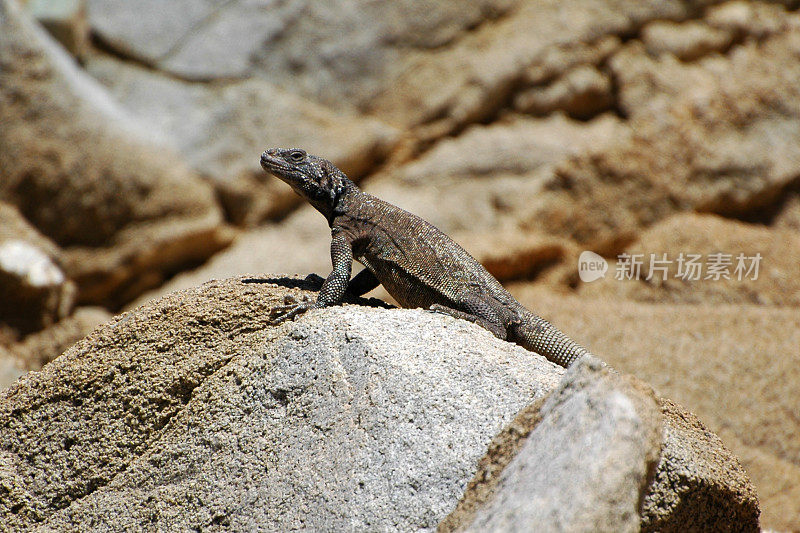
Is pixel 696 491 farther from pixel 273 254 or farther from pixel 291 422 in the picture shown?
pixel 273 254

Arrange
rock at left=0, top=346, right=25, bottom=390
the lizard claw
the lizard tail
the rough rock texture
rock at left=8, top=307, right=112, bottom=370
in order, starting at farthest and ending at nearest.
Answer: rock at left=8, top=307, right=112, bottom=370 → rock at left=0, top=346, right=25, bottom=390 → the lizard tail → the lizard claw → the rough rock texture

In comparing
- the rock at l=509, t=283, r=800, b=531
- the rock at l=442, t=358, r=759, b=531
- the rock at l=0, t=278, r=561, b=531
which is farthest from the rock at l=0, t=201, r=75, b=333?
the rock at l=442, t=358, r=759, b=531

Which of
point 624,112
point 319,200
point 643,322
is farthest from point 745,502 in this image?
point 624,112

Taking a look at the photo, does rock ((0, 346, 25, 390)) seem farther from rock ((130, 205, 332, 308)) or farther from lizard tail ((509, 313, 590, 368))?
lizard tail ((509, 313, 590, 368))

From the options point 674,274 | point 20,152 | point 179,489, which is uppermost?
point 20,152

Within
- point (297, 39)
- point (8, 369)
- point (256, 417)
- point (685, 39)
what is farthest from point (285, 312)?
point (685, 39)

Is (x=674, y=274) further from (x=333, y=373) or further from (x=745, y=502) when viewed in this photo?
(x=333, y=373)

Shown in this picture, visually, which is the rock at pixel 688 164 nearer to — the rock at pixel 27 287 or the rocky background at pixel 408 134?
the rocky background at pixel 408 134
